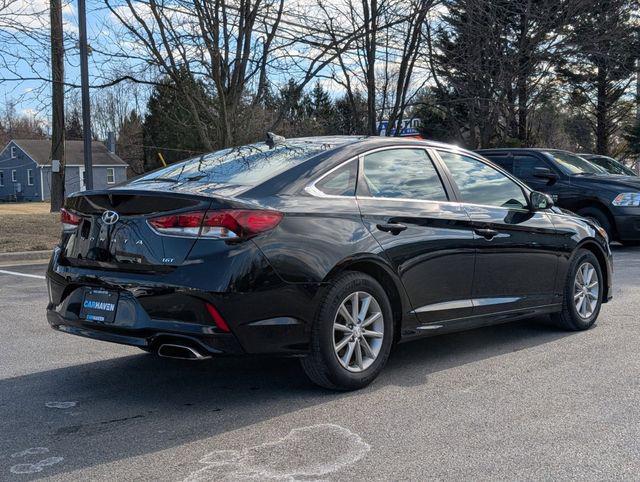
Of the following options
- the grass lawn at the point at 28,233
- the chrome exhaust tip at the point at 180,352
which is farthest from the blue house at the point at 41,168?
the chrome exhaust tip at the point at 180,352

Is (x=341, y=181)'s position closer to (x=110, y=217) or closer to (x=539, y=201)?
(x=110, y=217)

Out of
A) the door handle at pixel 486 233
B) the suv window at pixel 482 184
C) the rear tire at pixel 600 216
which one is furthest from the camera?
the rear tire at pixel 600 216

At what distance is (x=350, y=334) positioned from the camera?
4.60m

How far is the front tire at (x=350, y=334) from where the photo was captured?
441 centimetres

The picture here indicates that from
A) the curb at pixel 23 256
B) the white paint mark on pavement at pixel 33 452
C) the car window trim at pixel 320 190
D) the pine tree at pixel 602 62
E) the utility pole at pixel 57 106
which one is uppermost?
the pine tree at pixel 602 62

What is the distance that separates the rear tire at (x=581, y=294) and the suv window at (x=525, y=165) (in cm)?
721

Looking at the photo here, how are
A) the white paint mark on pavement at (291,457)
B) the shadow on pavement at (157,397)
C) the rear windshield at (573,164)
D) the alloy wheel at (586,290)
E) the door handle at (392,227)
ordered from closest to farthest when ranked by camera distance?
the white paint mark on pavement at (291,457) < the shadow on pavement at (157,397) < the door handle at (392,227) < the alloy wheel at (586,290) < the rear windshield at (573,164)

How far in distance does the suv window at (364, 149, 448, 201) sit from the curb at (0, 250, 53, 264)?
9756 millimetres

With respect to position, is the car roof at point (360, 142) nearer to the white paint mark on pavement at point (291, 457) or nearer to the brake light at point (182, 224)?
the brake light at point (182, 224)

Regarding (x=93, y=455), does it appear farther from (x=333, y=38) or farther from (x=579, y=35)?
(x=579, y=35)

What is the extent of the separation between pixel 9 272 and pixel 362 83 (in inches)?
414

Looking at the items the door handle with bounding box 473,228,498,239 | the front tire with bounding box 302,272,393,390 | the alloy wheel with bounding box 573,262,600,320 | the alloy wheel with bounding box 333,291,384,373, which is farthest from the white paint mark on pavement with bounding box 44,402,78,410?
the alloy wheel with bounding box 573,262,600,320

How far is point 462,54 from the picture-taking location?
738 inches

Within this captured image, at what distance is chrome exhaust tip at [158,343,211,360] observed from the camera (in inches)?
162
